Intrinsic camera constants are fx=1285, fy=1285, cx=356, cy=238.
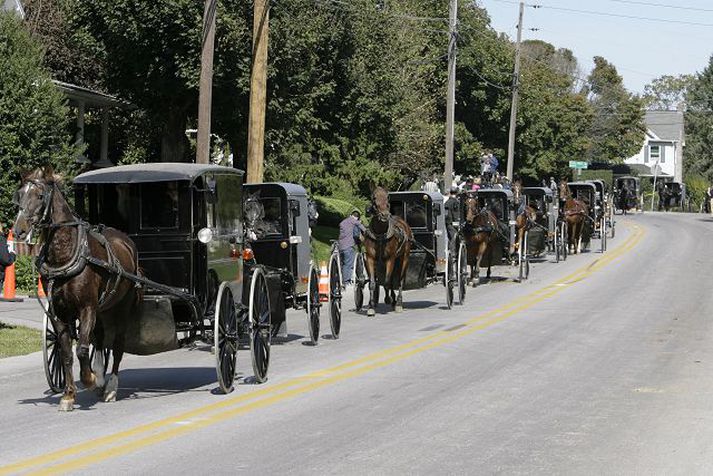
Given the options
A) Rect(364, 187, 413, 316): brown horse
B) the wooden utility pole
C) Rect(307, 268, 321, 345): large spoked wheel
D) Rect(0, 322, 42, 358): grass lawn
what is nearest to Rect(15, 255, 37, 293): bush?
the wooden utility pole

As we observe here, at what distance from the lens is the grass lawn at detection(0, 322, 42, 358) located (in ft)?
60.4

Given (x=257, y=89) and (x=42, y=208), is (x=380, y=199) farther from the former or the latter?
(x=42, y=208)

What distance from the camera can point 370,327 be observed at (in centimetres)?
2203

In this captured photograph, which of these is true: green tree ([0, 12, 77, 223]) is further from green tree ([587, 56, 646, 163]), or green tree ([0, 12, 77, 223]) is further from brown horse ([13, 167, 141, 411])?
green tree ([587, 56, 646, 163])

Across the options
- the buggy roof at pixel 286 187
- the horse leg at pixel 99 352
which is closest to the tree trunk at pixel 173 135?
the buggy roof at pixel 286 187

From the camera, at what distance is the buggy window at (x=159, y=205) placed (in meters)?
14.1

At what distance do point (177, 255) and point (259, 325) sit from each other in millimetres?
1224

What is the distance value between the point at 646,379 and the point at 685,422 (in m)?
3.20

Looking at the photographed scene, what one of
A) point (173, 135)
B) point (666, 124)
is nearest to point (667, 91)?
point (666, 124)

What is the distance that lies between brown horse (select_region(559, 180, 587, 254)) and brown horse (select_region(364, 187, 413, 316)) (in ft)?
65.7

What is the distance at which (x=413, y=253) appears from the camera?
25.4m

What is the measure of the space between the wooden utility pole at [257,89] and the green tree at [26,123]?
4.55 m

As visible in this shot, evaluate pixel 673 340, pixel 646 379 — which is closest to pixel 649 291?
pixel 673 340

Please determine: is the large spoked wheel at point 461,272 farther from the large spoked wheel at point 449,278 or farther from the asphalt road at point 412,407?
the asphalt road at point 412,407
